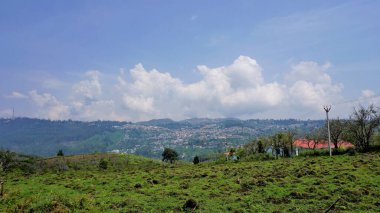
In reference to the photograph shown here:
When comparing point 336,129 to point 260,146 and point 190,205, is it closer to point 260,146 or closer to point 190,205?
point 260,146

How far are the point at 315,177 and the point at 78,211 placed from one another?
28.6m

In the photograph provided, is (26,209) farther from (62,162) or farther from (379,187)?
(62,162)

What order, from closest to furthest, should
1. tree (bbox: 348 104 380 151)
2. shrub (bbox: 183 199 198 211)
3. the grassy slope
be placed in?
1. the grassy slope
2. shrub (bbox: 183 199 198 211)
3. tree (bbox: 348 104 380 151)

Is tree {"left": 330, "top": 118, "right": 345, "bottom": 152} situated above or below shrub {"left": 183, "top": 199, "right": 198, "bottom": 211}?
above

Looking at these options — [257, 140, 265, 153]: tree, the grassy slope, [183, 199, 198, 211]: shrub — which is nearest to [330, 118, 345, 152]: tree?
[257, 140, 265, 153]: tree

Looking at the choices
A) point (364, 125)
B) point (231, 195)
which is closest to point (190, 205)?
point (231, 195)

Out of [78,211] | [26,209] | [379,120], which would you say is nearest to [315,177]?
[78,211]

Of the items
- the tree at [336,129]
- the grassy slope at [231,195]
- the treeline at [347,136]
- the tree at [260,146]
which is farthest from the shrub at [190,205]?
the tree at [260,146]

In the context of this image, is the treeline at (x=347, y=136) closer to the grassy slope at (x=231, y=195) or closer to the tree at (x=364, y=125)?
the tree at (x=364, y=125)

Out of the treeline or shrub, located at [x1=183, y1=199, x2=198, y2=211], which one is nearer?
shrub, located at [x1=183, y1=199, x2=198, y2=211]

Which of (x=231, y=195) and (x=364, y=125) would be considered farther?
(x=364, y=125)

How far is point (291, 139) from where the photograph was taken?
363 ft

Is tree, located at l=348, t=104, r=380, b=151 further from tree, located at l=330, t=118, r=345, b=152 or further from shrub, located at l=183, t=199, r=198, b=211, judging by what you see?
shrub, located at l=183, t=199, r=198, b=211

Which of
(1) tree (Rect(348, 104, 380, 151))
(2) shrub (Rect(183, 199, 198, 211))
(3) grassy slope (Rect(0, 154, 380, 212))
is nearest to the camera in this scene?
(3) grassy slope (Rect(0, 154, 380, 212))
